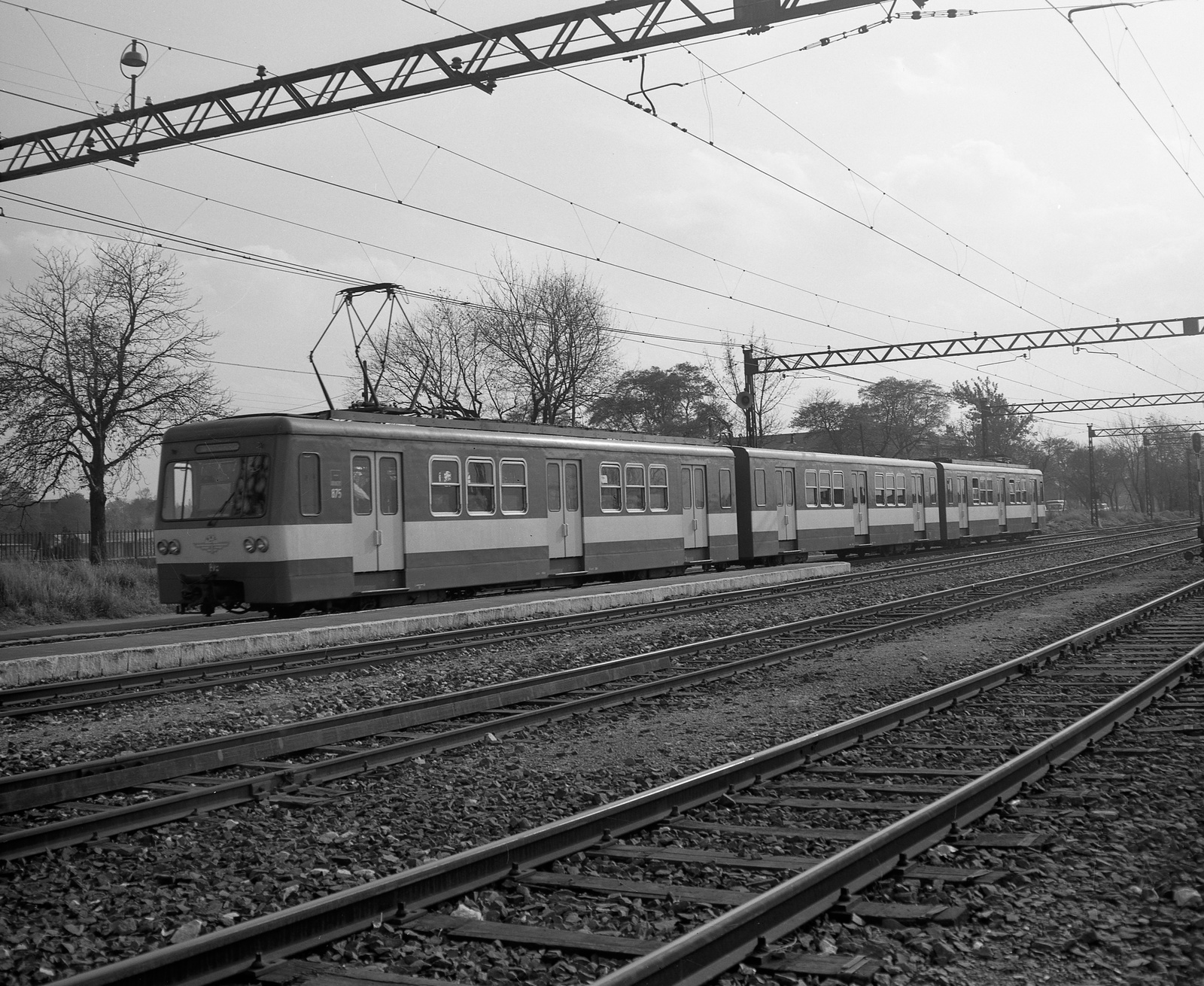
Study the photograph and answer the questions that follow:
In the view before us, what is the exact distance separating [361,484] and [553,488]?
15.3 feet

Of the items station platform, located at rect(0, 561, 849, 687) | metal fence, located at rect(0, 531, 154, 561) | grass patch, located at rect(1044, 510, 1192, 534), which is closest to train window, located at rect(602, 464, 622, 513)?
station platform, located at rect(0, 561, 849, 687)

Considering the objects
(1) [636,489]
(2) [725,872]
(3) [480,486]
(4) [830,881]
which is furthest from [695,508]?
(4) [830,881]

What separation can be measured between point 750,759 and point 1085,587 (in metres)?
17.1

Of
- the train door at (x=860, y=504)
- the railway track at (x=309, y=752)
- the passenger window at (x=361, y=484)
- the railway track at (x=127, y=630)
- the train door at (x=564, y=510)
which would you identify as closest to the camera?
the railway track at (x=309, y=752)

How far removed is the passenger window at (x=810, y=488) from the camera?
3028 cm

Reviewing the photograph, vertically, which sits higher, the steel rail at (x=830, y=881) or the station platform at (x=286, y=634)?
the station platform at (x=286, y=634)

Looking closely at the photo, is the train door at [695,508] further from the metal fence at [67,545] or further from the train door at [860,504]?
the metal fence at [67,545]

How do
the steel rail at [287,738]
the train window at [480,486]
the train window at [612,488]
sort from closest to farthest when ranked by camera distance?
the steel rail at [287,738], the train window at [480,486], the train window at [612,488]

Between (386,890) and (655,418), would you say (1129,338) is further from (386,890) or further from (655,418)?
(386,890)

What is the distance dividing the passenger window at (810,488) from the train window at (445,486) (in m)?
14.0

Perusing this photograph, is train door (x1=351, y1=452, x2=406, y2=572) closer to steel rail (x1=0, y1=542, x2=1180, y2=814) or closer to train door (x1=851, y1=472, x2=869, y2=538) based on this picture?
steel rail (x1=0, y1=542, x2=1180, y2=814)

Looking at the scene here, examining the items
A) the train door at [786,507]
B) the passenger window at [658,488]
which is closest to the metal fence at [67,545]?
the passenger window at [658,488]

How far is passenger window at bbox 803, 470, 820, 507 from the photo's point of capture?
30281mm

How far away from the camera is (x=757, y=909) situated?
177 inches
